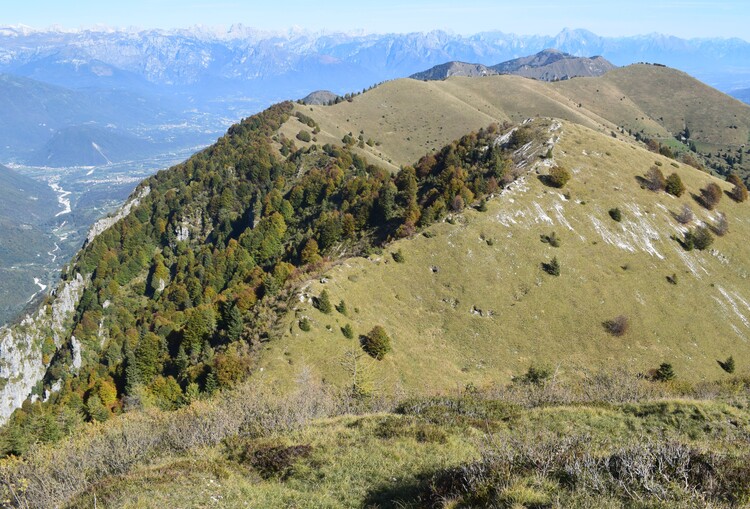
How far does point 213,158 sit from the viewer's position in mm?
194750

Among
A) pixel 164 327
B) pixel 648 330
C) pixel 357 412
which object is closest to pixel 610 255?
pixel 648 330

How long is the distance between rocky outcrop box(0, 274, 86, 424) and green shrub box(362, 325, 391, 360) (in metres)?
111

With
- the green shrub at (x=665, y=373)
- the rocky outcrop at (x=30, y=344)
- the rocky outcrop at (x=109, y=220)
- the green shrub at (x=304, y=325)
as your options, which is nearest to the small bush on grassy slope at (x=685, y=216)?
the green shrub at (x=665, y=373)

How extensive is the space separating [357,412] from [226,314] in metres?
45.1

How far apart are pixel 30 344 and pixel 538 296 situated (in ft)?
479

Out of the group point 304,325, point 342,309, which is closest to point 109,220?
point 342,309

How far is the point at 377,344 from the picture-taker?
197ft

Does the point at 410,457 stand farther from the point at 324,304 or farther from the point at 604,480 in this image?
the point at 324,304

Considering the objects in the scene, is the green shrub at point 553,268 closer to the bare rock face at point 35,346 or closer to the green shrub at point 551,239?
the green shrub at point 551,239

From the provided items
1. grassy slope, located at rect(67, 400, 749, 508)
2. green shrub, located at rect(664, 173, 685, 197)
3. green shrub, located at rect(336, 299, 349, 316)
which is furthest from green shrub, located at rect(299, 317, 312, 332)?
green shrub, located at rect(664, 173, 685, 197)

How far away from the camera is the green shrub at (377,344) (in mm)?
59844

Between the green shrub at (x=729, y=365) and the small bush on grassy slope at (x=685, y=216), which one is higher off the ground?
the small bush on grassy slope at (x=685, y=216)

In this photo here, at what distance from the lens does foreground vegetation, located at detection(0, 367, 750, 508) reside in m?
14.8

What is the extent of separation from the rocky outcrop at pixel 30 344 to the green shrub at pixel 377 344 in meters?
111
